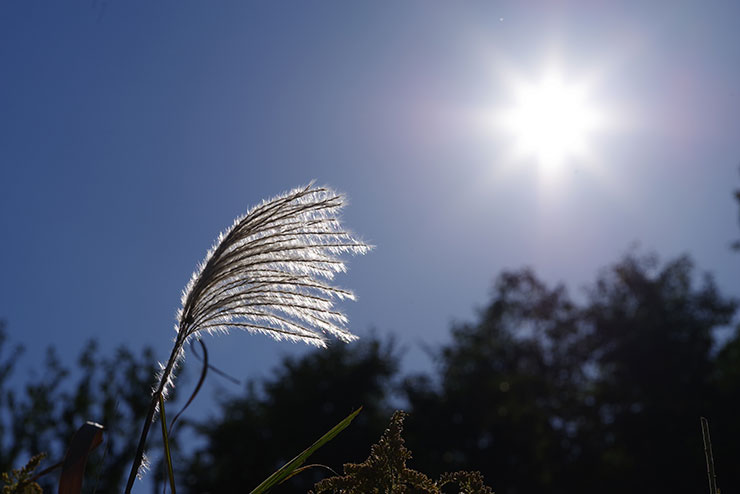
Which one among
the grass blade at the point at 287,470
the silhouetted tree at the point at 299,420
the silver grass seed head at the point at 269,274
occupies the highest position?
the silhouetted tree at the point at 299,420

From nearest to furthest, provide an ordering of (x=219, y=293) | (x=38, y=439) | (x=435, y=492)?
(x=435, y=492) < (x=219, y=293) < (x=38, y=439)

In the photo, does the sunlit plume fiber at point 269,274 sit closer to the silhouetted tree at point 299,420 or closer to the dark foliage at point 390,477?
the dark foliage at point 390,477

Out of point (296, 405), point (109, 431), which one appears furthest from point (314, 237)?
point (296, 405)

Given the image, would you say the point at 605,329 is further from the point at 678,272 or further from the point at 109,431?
the point at 109,431

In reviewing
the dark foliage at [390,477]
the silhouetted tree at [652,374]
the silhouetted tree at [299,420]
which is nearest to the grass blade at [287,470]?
the dark foliage at [390,477]

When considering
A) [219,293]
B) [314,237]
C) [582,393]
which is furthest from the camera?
[582,393]

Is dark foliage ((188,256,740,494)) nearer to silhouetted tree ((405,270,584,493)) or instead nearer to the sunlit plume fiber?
silhouetted tree ((405,270,584,493))

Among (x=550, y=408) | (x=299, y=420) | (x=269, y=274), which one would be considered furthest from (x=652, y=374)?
(x=269, y=274)

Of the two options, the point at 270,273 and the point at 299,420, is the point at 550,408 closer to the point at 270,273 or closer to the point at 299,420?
the point at 299,420
